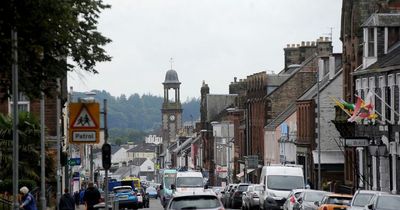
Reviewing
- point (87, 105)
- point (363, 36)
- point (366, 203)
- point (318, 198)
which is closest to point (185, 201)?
point (87, 105)

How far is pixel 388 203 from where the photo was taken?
3506 cm

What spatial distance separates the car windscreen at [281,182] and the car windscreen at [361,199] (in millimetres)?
15189

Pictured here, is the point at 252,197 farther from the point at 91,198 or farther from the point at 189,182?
the point at 91,198

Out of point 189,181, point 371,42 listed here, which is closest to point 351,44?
point 371,42

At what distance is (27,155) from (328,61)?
4210 centimetres

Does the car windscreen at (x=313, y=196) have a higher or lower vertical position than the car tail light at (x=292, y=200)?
Result: higher

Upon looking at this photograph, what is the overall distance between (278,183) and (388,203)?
1852cm

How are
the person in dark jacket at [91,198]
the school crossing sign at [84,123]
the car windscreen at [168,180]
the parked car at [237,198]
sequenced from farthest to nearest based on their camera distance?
the car windscreen at [168,180] → the parked car at [237,198] → the person in dark jacket at [91,198] → the school crossing sign at [84,123]

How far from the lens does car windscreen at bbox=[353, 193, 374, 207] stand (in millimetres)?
37562

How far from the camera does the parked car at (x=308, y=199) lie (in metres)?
43.8

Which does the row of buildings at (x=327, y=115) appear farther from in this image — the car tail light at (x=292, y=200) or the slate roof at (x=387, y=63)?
the car tail light at (x=292, y=200)

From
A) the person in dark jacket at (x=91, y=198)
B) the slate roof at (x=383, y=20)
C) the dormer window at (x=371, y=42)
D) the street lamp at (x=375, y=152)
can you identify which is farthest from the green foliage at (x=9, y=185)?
the dormer window at (x=371, y=42)

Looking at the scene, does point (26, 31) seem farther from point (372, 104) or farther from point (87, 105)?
point (372, 104)

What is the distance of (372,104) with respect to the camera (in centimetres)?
5803
